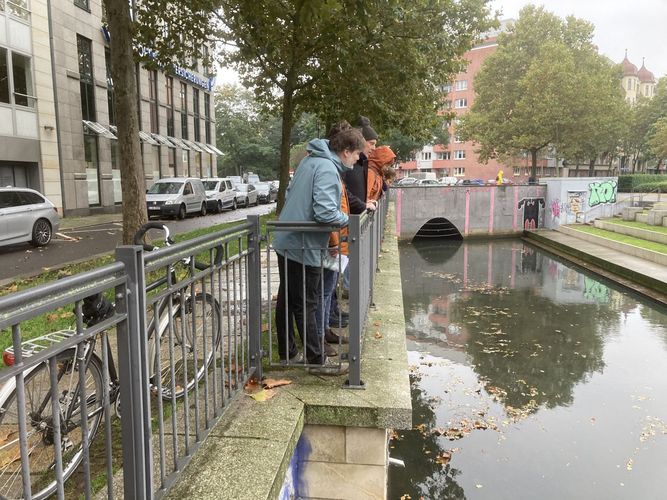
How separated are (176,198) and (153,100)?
11.0 m

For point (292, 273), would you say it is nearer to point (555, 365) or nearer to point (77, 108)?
point (555, 365)

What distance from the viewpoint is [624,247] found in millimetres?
19406

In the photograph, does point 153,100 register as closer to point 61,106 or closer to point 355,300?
point 61,106

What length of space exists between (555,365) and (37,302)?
9.39 meters

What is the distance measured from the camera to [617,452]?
6.41 metres

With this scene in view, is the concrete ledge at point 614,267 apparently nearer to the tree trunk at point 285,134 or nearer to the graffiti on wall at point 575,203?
the graffiti on wall at point 575,203

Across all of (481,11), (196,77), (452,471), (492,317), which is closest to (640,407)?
(452,471)

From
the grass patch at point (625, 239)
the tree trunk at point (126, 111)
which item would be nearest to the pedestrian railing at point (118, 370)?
the tree trunk at point (126, 111)

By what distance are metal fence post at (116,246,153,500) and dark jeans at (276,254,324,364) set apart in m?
1.60

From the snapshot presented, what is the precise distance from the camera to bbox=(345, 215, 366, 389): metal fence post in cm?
328

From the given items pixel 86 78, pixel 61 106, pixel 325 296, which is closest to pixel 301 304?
pixel 325 296

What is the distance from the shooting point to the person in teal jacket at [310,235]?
3.42m

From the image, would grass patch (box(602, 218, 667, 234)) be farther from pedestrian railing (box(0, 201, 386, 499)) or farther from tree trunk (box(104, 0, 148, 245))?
pedestrian railing (box(0, 201, 386, 499))

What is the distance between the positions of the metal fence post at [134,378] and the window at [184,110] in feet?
116
